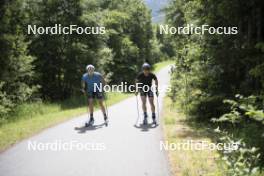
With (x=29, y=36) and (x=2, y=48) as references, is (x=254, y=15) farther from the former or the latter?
(x=29, y=36)

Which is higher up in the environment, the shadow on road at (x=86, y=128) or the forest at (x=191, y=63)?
the forest at (x=191, y=63)

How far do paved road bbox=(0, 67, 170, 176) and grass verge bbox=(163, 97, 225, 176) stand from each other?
0.27 meters

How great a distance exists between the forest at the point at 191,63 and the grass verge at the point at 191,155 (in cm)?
52

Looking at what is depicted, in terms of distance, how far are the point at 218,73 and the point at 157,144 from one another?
13.4ft

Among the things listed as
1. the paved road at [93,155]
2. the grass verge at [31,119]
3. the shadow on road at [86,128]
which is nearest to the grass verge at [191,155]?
the paved road at [93,155]

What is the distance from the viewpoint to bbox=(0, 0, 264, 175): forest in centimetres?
875

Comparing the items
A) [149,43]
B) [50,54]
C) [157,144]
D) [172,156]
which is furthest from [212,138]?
[149,43]

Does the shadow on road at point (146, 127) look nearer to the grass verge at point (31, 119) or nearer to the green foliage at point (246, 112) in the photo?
the grass verge at point (31, 119)

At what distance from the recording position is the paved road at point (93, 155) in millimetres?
7809

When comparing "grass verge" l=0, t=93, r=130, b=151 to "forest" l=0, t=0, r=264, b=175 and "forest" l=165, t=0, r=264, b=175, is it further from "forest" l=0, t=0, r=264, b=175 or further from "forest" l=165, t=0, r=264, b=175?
"forest" l=165, t=0, r=264, b=175

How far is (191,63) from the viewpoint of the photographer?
14.5m

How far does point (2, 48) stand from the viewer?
18.2m

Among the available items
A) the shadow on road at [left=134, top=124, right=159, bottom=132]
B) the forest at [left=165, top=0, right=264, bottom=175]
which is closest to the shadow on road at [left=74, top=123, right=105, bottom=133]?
the shadow on road at [left=134, top=124, right=159, bottom=132]

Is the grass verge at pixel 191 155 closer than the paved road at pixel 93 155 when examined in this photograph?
Yes
